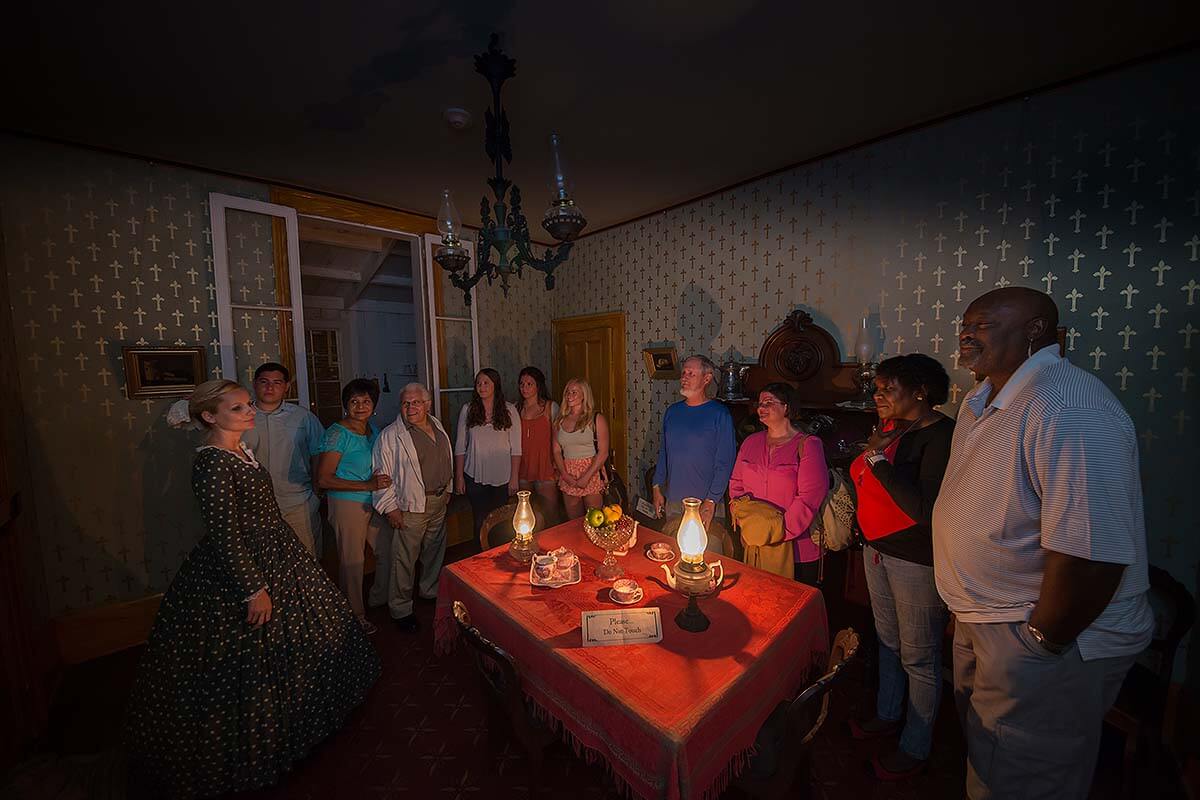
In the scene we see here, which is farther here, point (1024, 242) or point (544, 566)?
point (1024, 242)

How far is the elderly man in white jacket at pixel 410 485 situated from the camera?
3.30 m

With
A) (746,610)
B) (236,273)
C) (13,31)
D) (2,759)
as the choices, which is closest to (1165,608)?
(746,610)

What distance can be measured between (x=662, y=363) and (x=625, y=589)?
3.11 metres

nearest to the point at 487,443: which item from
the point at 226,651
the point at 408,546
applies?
the point at 408,546

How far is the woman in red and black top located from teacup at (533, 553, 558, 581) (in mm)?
1538

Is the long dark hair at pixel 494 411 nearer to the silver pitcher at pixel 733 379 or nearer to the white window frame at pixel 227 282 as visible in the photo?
the white window frame at pixel 227 282

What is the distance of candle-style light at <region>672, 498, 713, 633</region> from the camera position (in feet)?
5.65

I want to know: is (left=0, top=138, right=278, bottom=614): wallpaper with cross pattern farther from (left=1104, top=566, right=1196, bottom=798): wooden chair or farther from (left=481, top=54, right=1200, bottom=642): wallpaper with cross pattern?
(left=1104, top=566, right=1196, bottom=798): wooden chair

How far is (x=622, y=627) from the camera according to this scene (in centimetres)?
176

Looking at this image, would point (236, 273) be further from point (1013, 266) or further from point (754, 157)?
point (1013, 266)

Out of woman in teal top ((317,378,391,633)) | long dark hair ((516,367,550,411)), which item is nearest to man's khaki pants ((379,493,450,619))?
woman in teal top ((317,378,391,633))

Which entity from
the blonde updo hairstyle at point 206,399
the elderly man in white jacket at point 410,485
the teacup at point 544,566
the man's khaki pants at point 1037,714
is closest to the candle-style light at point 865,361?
the man's khaki pants at point 1037,714

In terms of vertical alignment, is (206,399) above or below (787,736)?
above

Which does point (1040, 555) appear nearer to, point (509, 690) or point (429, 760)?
point (509, 690)
